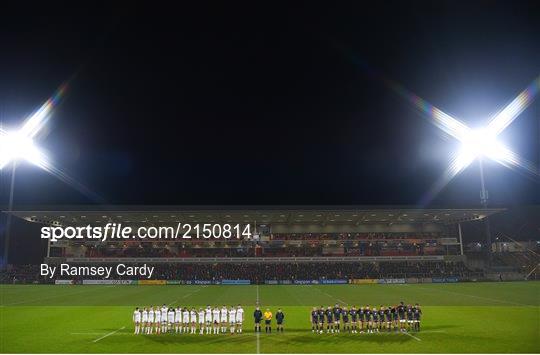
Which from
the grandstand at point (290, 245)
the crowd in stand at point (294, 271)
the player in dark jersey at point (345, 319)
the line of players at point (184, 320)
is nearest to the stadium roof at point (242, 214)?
the grandstand at point (290, 245)

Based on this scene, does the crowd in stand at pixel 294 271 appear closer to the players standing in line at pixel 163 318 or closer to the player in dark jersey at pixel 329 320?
the player in dark jersey at pixel 329 320

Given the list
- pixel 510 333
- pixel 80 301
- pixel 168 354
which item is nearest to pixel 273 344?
pixel 168 354

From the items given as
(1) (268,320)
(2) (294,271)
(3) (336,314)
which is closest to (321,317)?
(3) (336,314)

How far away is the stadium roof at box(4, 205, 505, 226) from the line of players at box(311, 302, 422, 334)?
47.4 m

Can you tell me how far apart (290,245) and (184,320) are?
60.0m

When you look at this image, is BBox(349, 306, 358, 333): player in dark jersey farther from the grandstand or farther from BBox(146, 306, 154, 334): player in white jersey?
the grandstand

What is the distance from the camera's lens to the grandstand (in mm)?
71562

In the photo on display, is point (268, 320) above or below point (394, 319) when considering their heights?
above

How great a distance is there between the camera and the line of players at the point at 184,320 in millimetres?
22859

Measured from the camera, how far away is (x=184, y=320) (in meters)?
23.0

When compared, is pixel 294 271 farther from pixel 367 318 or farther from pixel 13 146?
pixel 367 318

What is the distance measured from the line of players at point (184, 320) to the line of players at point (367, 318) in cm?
446

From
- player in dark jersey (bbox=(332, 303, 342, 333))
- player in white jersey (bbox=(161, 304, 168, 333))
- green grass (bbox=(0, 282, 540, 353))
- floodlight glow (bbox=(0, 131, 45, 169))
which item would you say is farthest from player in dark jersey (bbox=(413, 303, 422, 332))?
floodlight glow (bbox=(0, 131, 45, 169))

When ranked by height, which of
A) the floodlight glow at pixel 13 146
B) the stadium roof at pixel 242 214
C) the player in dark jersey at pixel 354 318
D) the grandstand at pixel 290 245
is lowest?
the player in dark jersey at pixel 354 318
